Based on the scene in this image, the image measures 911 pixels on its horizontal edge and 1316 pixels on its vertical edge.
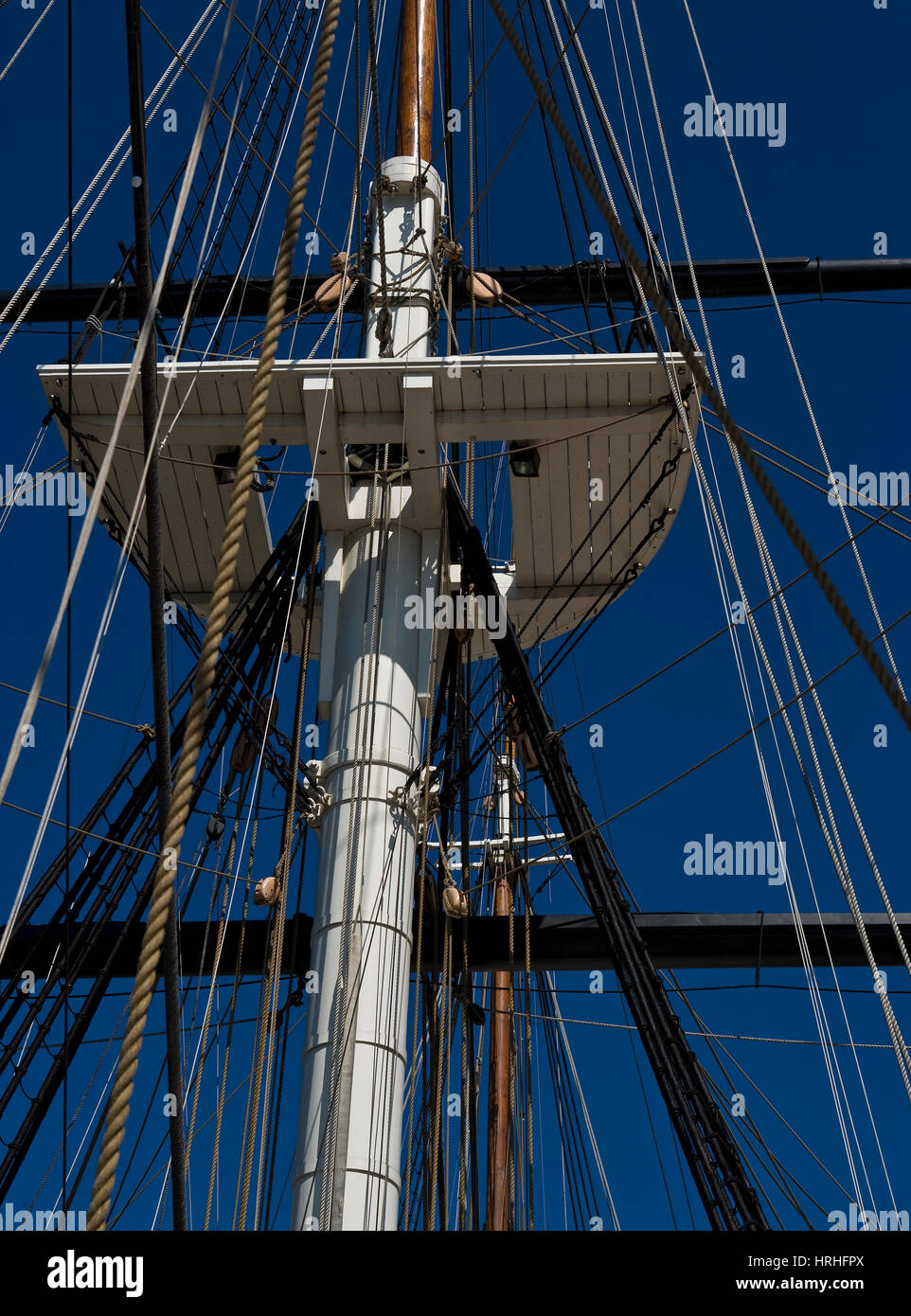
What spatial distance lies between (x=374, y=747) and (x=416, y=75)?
5220 mm

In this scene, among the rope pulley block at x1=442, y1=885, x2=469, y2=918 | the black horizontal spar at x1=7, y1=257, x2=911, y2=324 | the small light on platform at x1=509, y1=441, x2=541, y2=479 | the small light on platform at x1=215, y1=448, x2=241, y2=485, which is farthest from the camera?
the black horizontal spar at x1=7, y1=257, x2=911, y2=324

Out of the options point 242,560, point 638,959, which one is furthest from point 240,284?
point 638,959

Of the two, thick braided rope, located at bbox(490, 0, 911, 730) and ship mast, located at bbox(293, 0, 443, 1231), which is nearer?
thick braided rope, located at bbox(490, 0, 911, 730)

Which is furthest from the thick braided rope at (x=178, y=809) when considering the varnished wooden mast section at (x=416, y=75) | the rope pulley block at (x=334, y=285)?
the varnished wooden mast section at (x=416, y=75)

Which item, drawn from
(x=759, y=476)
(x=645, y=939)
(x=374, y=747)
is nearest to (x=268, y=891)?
(x=374, y=747)

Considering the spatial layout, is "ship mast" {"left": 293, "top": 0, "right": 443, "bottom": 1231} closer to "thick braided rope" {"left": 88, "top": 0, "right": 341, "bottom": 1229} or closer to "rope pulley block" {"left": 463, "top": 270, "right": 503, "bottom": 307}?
"rope pulley block" {"left": 463, "top": 270, "right": 503, "bottom": 307}

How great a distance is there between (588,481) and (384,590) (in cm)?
147

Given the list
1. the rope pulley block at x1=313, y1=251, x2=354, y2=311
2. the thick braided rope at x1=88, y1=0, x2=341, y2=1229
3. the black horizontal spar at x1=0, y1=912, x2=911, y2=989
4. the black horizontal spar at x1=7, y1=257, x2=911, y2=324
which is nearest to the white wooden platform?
the rope pulley block at x1=313, y1=251, x2=354, y2=311

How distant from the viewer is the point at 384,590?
24.4 feet

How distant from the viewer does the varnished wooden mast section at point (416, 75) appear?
937 centimetres

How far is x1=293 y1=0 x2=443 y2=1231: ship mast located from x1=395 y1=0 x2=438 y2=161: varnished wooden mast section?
47 centimetres

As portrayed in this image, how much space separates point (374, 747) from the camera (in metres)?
6.91

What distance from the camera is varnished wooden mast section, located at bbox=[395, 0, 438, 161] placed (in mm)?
9367
